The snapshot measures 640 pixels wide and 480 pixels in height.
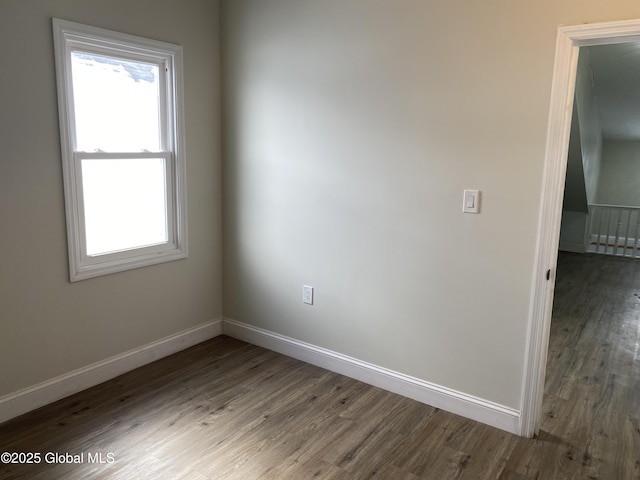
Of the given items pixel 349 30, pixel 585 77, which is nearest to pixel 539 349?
pixel 349 30

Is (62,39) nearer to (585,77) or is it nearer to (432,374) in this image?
(432,374)

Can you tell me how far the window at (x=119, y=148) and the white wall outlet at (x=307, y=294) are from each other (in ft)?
2.97

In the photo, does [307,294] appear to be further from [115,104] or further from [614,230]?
[614,230]

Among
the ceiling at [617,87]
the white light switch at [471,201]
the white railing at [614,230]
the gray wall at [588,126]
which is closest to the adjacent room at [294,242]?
the white light switch at [471,201]

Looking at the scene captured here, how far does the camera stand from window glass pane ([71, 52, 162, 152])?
280 centimetres

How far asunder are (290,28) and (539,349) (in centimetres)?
241

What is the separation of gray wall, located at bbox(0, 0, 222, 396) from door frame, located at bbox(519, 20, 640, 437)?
226 cm

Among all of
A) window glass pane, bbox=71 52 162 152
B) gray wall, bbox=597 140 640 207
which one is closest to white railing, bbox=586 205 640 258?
gray wall, bbox=597 140 640 207

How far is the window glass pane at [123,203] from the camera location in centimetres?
293

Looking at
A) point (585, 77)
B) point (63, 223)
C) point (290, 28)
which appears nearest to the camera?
point (63, 223)

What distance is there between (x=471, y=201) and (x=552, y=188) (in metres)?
0.40

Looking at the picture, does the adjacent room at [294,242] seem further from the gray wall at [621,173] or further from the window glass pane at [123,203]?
the gray wall at [621,173]

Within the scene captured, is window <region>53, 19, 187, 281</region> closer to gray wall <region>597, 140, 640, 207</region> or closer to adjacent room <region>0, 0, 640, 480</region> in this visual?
adjacent room <region>0, 0, 640, 480</region>

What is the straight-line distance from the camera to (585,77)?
5.13 metres
